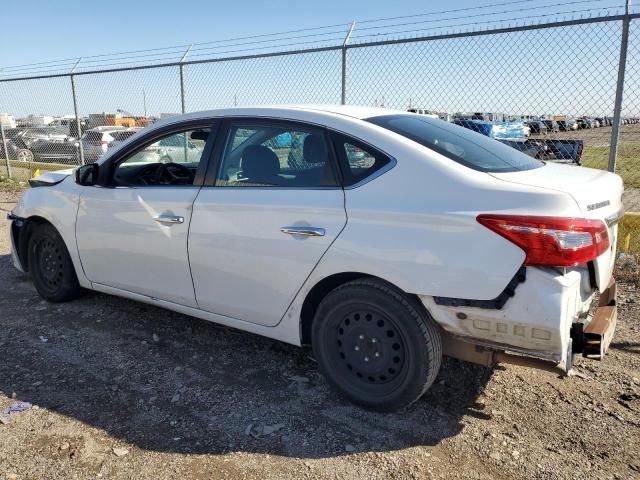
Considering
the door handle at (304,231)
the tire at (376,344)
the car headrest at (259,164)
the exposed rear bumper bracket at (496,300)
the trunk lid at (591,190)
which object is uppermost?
the car headrest at (259,164)

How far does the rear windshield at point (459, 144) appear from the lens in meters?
2.77

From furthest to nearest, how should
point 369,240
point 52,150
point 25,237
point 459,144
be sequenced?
1. point 52,150
2. point 25,237
3. point 459,144
4. point 369,240

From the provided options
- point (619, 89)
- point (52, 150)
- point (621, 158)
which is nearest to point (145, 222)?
point (619, 89)

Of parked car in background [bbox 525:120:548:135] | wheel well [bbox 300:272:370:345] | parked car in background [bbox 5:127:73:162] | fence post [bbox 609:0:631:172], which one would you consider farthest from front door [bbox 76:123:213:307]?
parked car in background [bbox 5:127:73:162]

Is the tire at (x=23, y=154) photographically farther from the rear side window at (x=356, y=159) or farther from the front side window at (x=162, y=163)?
the rear side window at (x=356, y=159)

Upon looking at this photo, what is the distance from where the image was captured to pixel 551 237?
2293 mm

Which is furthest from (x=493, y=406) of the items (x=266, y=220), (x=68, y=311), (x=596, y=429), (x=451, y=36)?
(x=451, y=36)

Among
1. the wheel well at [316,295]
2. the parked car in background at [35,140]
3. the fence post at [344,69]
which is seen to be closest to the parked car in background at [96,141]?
the parked car in background at [35,140]

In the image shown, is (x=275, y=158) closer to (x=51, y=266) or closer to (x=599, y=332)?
(x=599, y=332)

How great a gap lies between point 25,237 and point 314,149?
2.99 metres

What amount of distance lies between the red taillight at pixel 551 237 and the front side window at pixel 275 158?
3.22 ft

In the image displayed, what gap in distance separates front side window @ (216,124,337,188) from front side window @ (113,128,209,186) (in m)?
0.33

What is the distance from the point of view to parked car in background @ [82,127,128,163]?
1291 cm

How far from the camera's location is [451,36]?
553 centimetres
